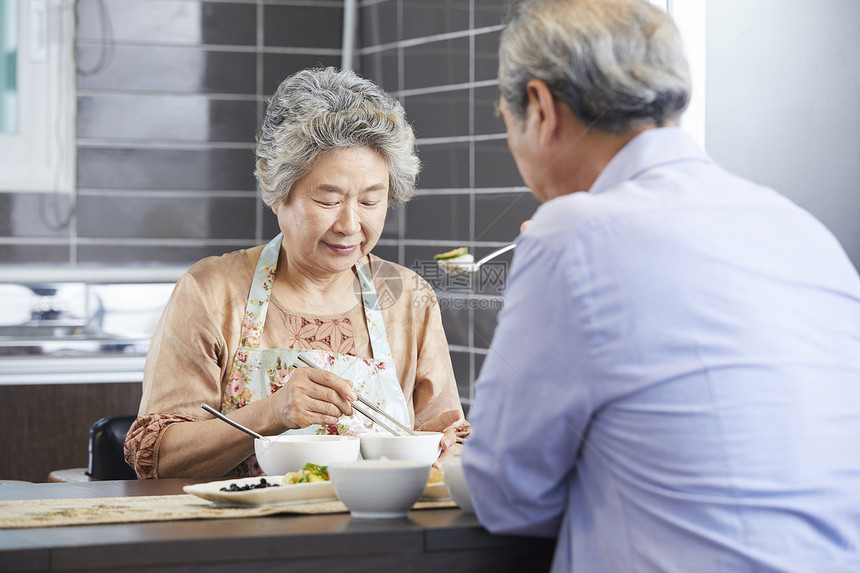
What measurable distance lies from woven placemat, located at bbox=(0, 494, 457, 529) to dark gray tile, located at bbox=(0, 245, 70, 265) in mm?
2095

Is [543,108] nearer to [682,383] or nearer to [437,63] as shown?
[682,383]

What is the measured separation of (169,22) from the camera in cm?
316

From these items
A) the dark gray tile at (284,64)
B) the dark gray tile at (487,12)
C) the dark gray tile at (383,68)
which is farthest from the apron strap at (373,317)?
the dark gray tile at (284,64)

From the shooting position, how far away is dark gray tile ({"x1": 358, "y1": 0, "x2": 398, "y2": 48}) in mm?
2998

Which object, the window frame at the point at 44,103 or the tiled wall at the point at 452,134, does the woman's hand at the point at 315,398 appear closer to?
the tiled wall at the point at 452,134

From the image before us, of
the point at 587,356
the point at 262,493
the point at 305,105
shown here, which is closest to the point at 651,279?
the point at 587,356

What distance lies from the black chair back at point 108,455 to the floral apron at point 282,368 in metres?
0.34

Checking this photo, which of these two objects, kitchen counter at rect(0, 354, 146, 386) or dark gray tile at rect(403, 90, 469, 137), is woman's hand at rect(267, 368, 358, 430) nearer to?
dark gray tile at rect(403, 90, 469, 137)

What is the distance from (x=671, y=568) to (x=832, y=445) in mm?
191

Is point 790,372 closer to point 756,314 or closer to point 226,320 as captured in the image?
point 756,314

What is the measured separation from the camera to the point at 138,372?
115 inches

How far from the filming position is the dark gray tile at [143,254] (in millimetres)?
3113

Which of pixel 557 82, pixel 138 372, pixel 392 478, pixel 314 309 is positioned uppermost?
pixel 557 82

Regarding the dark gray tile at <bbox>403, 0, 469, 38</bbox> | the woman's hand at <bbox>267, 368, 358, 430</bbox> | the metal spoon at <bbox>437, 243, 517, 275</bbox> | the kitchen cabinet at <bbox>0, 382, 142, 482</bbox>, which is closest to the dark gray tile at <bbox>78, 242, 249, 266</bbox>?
the kitchen cabinet at <bbox>0, 382, 142, 482</bbox>
